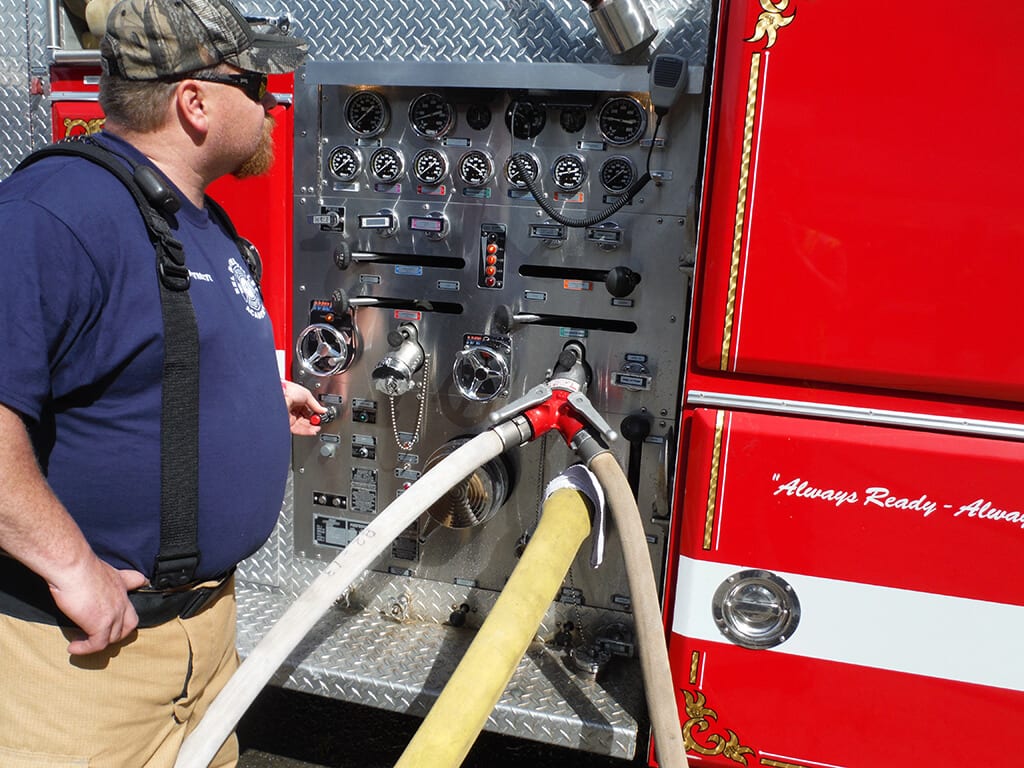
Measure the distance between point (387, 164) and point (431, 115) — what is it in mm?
229

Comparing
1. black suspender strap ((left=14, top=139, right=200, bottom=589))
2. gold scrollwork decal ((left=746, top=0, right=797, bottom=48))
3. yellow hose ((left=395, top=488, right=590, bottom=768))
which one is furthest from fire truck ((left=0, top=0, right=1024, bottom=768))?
black suspender strap ((left=14, top=139, right=200, bottom=589))

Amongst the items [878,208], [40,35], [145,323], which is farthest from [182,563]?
[40,35]

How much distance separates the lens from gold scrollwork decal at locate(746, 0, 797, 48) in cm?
200

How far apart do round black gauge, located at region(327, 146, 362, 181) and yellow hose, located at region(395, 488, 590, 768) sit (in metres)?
1.45

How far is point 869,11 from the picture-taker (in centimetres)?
195

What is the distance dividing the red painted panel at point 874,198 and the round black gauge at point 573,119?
740 mm

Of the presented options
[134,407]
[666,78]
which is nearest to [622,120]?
[666,78]

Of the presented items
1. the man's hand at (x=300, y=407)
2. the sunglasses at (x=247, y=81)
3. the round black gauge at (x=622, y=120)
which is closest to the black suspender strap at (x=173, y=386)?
the sunglasses at (x=247, y=81)

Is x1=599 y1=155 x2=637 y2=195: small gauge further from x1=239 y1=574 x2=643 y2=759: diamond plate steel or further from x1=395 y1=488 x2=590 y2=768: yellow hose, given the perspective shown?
x1=239 y1=574 x2=643 y2=759: diamond plate steel

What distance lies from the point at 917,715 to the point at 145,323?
200cm

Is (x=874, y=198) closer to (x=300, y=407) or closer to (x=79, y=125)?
(x=300, y=407)

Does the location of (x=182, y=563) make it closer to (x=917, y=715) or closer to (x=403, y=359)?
(x=403, y=359)

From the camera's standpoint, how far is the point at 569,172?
2828mm

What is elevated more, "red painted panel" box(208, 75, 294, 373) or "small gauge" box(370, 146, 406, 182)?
"small gauge" box(370, 146, 406, 182)
